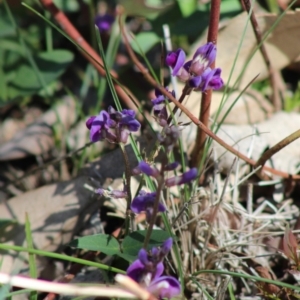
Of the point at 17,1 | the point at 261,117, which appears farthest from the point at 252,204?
the point at 17,1

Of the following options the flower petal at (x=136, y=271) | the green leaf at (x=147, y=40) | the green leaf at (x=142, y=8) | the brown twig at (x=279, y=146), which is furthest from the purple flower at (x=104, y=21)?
the flower petal at (x=136, y=271)

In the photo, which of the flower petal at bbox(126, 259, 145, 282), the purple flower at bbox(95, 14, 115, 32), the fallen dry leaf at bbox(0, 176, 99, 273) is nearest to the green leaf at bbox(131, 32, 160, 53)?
the purple flower at bbox(95, 14, 115, 32)

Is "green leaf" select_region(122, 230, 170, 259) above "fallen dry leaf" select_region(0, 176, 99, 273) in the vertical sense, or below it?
below

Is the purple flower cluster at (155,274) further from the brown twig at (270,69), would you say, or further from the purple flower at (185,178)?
the brown twig at (270,69)

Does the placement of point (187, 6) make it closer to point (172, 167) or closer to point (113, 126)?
point (113, 126)

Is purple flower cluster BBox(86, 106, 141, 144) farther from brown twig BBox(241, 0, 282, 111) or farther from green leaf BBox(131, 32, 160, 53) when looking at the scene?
green leaf BBox(131, 32, 160, 53)
